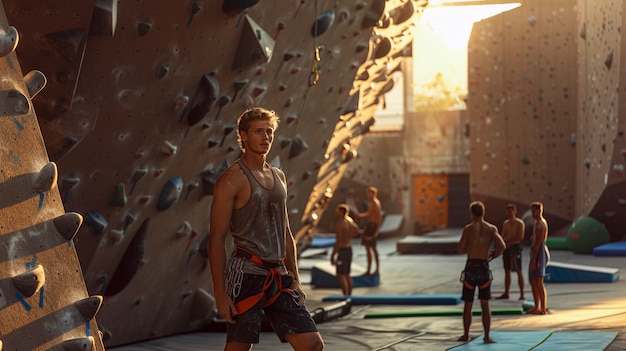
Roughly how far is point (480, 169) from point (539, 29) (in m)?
2.75

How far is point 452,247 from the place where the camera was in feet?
62.0

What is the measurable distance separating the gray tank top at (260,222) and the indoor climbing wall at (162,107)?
1455 millimetres

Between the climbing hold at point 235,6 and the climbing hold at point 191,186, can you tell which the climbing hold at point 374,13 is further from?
the climbing hold at point 235,6

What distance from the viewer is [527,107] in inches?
779

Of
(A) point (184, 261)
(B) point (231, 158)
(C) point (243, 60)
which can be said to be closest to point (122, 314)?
(A) point (184, 261)

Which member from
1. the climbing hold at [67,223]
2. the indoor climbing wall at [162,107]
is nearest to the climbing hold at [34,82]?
the climbing hold at [67,223]

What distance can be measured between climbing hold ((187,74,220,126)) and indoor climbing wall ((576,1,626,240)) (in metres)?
11.2

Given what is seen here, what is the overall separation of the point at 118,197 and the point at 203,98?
0.81 meters

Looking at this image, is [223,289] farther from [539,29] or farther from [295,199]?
[539,29]

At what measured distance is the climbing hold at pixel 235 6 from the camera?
6387 mm

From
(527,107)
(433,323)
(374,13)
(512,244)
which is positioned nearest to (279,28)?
(374,13)

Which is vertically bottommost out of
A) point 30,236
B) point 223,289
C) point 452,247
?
point 452,247

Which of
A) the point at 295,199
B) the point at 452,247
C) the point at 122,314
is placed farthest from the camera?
the point at 452,247

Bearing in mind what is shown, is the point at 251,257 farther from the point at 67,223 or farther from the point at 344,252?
the point at 344,252
